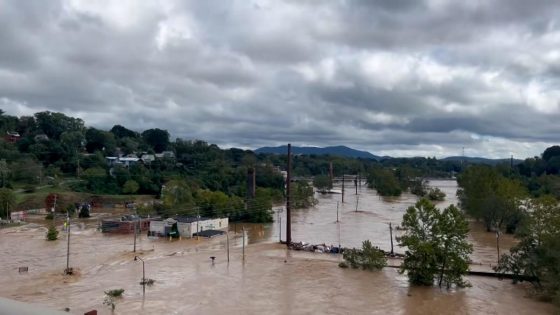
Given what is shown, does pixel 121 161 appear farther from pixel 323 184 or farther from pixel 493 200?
pixel 493 200

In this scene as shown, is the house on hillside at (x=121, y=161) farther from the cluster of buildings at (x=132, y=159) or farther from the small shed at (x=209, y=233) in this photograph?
the small shed at (x=209, y=233)

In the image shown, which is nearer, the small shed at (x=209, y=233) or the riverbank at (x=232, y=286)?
the riverbank at (x=232, y=286)

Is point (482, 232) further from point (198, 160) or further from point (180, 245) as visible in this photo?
point (198, 160)

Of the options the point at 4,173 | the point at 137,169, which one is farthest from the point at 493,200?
the point at 4,173

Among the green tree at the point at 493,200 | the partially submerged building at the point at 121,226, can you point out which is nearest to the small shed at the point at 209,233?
the partially submerged building at the point at 121,226

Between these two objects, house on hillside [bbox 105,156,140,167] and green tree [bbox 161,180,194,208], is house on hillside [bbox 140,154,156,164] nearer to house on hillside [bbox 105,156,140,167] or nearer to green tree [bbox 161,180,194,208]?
house on hillside [bbox 105,156,140,167]

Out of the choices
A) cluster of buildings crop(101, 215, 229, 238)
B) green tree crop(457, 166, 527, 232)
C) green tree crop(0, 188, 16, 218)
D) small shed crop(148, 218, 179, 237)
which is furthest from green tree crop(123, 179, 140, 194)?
green tree crop(457, 166, 527, 232)
